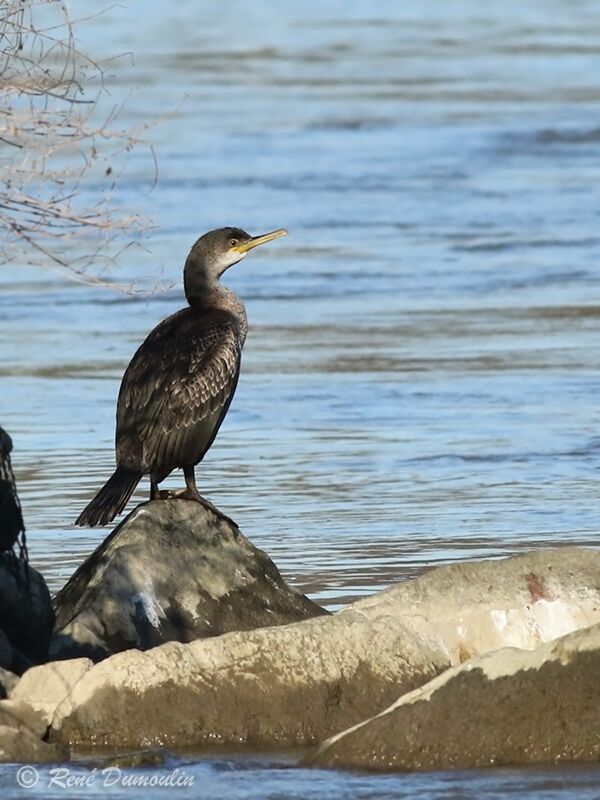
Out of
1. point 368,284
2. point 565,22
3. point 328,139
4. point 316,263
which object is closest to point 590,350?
point 368,284

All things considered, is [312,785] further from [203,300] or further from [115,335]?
[115,335]

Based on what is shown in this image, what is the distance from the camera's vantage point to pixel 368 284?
15.8 metres

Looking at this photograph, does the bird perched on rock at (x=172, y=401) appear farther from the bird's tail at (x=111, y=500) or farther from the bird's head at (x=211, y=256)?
the bird's head at (x=211, y=256)

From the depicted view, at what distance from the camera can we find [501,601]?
23.9ft

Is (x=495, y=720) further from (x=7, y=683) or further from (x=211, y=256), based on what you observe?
(x=211, y=256)

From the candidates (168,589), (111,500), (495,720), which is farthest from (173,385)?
(495,720)

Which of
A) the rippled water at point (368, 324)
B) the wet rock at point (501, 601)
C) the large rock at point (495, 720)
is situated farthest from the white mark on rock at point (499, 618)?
the rippled water at point (368, 324)

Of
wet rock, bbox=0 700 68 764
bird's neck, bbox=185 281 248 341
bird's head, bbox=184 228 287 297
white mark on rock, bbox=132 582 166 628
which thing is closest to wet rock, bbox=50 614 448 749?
wet rock, bbox=0 700 68 764

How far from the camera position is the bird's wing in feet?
27.3

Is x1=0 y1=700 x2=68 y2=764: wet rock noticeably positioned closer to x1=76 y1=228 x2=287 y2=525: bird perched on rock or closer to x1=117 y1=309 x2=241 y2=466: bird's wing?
x1=76 y1=228 x2=287 y2=525: bird perched on rock

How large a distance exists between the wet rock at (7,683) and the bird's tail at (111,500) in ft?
4.27

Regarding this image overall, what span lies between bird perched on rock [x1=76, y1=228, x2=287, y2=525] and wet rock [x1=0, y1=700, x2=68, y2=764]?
1651 mm

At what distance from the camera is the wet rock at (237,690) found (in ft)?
21.7

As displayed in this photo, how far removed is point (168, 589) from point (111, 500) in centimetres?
70
